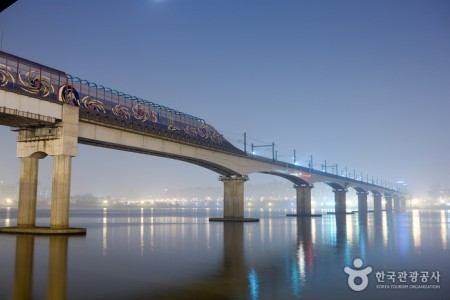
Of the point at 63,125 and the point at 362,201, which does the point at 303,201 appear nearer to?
the point at 362,201

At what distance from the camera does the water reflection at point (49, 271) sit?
50.1ft

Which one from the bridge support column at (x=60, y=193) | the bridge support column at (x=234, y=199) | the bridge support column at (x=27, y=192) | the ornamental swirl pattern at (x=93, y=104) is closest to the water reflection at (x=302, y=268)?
the bridge support column at (x=60, y=193)

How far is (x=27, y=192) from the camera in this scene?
1745 inches

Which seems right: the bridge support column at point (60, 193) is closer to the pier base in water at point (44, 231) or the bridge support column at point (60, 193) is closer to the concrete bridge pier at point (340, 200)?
the pier base in water at point (44, 231)

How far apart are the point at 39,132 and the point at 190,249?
21.9 m

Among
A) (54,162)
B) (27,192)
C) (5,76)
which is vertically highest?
(5,76)

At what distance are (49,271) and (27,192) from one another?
26816mm

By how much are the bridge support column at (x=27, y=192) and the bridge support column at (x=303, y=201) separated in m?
80.2

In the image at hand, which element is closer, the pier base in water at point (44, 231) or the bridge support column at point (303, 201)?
the pier base in water at point (44, 231)

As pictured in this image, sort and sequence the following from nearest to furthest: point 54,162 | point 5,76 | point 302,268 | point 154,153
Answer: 1. point 302,268
2. point 5,76
3. point 54,162
4. point 154,153

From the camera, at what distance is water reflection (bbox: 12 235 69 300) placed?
15261mm

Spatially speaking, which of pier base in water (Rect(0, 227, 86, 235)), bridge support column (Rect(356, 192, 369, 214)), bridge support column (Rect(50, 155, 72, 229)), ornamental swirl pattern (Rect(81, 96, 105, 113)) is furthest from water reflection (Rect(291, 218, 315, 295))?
bridge support column (Rect(356, 192, 369, 214))

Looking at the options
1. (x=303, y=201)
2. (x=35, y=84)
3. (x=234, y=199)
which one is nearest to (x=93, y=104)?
(x=35, y=84)

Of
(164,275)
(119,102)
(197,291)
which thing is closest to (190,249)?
(164,275)
